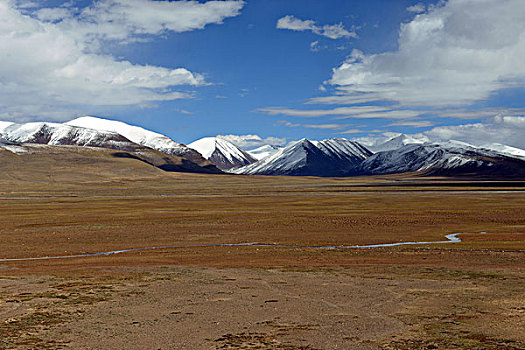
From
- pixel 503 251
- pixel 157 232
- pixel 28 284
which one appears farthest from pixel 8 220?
pixel 503 251

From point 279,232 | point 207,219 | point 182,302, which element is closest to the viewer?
point 182,302

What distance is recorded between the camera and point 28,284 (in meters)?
26.5

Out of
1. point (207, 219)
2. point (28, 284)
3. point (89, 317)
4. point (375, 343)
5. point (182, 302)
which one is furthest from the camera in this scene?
point (207, 219)

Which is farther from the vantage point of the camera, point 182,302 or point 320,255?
point 320,255

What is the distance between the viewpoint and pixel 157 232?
171 feet

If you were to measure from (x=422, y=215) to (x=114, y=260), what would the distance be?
147 ft

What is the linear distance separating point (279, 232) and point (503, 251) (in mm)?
21362

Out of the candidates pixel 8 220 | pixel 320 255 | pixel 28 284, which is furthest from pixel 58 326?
pixel 8 220

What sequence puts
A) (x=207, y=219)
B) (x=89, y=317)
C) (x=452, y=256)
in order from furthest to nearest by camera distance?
(x=207, y=219) < (x=452, y=256) < (x=89, y=317)

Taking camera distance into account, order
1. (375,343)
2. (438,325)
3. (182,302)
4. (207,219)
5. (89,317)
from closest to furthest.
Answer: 1. (375,343)
2. (438,325)
3. (89,317)
4. (182,302)
5. (207,219)

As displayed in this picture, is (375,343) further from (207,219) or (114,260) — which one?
(207,219)

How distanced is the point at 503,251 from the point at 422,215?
30.5 m

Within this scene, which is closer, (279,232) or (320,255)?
(320,255)

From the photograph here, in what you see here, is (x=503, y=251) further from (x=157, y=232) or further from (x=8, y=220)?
(x=8, y=220)
